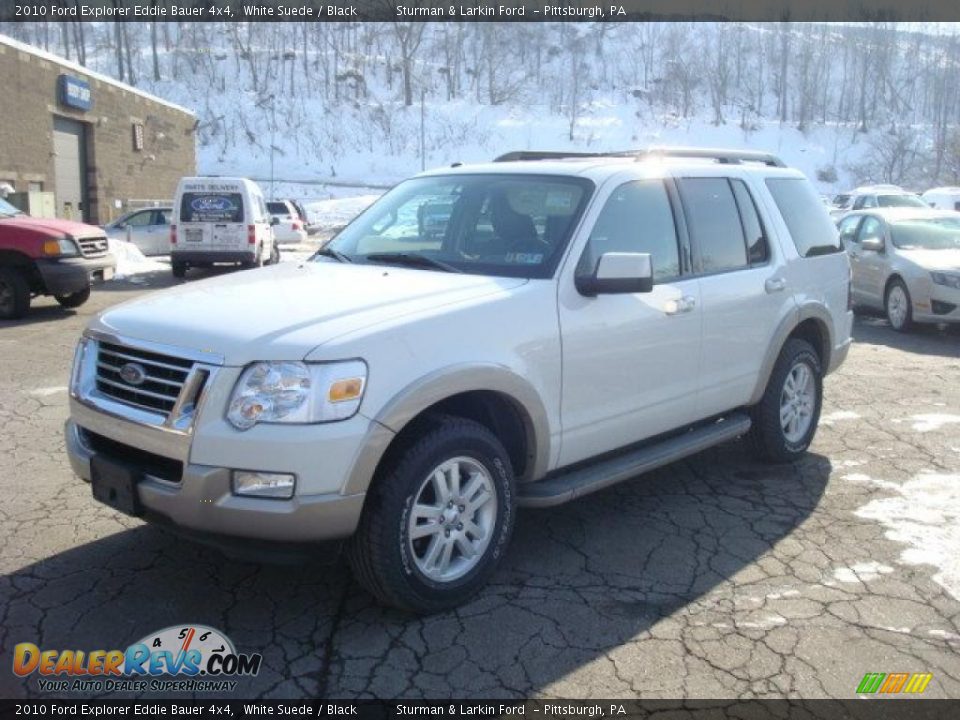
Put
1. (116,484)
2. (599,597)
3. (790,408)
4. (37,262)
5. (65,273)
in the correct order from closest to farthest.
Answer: (116,484) → (599,597) → (790,408) → (37,262) → (65,273)

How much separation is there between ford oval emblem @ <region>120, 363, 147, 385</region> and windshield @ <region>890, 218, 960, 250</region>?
1099cm

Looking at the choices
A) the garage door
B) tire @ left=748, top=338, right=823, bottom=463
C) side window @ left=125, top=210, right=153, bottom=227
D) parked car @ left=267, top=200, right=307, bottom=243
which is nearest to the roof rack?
tire @ left=748, top=338, right=823, bottom=463

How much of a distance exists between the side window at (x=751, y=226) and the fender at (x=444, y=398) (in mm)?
2136

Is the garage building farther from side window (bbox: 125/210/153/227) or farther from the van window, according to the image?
the van window

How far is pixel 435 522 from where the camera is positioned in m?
3.58

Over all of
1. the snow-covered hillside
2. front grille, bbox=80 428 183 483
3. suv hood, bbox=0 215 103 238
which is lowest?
front grille, bbox=80 428 183 483

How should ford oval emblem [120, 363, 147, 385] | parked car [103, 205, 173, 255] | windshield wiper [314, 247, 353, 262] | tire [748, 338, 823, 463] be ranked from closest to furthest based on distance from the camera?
ford oval emblem [120, 363, 147, 385] < windshield wiper [314, 247, 353, 262] < tire [748, 338, 823, 463] < parked car [103, 205, 173, 255]

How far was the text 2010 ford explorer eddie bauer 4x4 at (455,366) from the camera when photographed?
3.21 metres

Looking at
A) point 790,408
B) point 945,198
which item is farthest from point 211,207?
point 945,198

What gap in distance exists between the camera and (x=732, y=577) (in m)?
4.05

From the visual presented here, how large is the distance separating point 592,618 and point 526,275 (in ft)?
5.06

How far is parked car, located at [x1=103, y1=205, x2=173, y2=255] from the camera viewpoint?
22.9 meters

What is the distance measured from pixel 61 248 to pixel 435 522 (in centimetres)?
923

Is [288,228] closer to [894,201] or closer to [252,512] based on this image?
[894,201]
